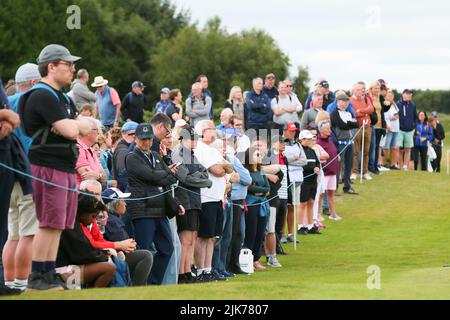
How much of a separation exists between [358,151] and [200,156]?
13.8 m

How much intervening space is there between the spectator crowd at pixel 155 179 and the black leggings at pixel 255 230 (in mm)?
25

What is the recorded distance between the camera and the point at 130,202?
1491cm

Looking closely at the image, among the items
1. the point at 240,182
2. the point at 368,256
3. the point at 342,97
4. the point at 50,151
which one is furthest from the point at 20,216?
the point at 342,97

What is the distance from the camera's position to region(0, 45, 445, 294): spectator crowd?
11305 millimetres

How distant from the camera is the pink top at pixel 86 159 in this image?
554 inches

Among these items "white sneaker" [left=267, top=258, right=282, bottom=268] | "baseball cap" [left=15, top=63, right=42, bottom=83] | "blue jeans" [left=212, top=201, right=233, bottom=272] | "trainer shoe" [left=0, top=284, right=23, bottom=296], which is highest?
"baseball cap" [left=15, top=63, right=42, bottom=83]

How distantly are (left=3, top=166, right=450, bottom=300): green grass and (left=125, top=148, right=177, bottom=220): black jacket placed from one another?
178 cm

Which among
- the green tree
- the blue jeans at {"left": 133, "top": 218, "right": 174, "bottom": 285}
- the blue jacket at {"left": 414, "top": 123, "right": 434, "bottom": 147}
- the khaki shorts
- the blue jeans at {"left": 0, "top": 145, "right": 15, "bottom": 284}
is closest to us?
the blue jeans at {"left": 0, "top": 145, "right": 15, "bottom": 284}

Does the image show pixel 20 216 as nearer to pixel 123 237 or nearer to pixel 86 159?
pixel 123 237

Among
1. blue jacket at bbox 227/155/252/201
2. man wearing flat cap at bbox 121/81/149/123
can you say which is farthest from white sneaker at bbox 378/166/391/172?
blue jacket at bbox 227/155/252/201

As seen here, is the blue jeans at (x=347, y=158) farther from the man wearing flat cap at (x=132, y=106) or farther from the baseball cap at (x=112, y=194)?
the baseball cap at (x=112, y=194)

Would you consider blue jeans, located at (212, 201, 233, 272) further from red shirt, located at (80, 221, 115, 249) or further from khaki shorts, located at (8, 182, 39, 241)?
khaki shorts, located at (8, 182, 39, 241)
